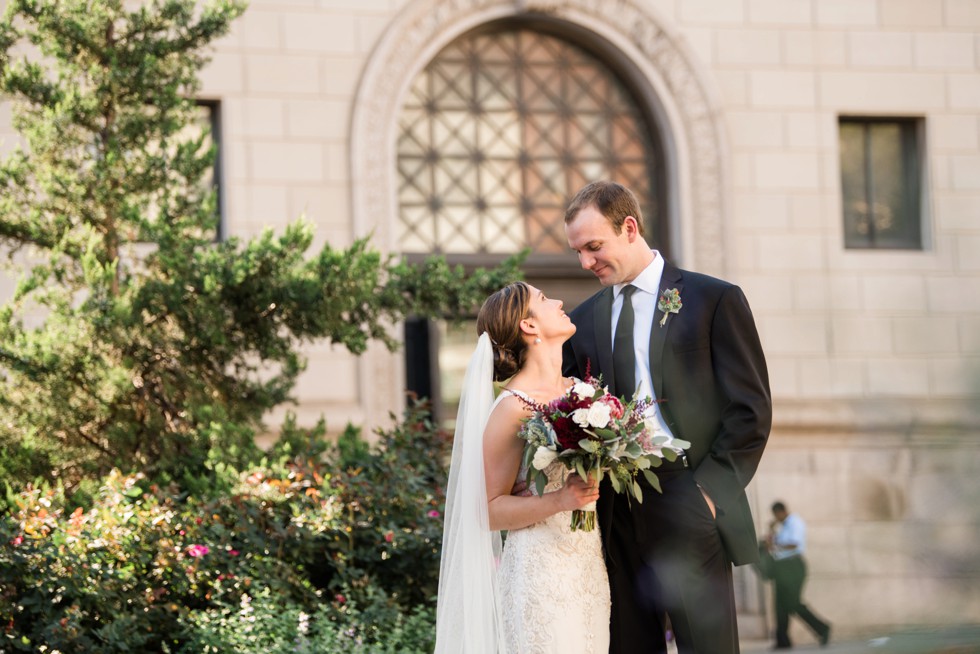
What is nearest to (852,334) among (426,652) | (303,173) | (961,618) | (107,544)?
(961,618)

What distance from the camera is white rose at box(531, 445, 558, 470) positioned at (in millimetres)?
3957

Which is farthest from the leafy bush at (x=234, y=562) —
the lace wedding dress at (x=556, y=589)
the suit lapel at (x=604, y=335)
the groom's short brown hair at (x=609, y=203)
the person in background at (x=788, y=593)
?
the person in background at (x=788, y=593)

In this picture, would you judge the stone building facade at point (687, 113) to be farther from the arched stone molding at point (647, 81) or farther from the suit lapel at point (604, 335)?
the suit lapel at point (604, 335)

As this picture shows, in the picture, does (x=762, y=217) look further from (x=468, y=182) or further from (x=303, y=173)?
(x=303, y=173)

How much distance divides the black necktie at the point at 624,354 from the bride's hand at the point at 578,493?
47 centimetres

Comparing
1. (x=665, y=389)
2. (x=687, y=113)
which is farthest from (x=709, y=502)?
(x=687, y=113)

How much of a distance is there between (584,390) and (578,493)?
342 mm

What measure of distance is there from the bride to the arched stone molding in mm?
7223

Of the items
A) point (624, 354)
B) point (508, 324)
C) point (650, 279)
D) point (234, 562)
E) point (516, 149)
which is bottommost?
point (234, 562)

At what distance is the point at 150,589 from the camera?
20.3 feet

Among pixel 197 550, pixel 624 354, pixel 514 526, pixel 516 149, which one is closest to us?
pixel 514 526

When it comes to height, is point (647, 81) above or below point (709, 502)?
above

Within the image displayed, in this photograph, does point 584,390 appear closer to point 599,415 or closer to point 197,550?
point 599,415

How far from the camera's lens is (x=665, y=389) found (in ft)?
13.9
